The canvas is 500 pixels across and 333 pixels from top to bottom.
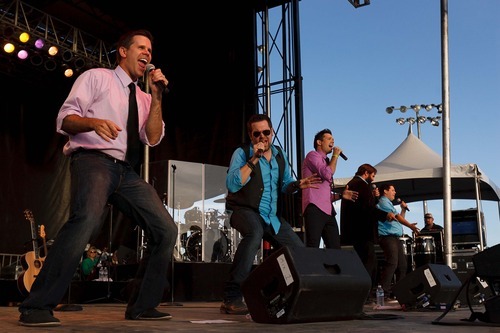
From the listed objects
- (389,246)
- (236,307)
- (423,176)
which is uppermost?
(423,176)

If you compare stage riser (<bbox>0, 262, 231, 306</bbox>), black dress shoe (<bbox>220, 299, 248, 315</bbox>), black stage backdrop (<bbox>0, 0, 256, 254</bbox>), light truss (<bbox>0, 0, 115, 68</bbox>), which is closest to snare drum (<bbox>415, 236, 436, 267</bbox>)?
stage riser (<bbox>0, 262, 231, 306</bbox>)

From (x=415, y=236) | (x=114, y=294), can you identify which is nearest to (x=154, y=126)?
(x=114, y=294)

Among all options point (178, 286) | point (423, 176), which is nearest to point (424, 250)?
point (423, 176)

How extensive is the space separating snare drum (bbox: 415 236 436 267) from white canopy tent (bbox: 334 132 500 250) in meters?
1.48

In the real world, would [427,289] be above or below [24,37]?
below

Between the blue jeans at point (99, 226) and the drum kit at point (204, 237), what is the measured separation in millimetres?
6441

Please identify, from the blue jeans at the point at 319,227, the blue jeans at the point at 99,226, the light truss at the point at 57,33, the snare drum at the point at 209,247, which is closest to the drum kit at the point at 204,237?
the snare drum at the point at 209,247

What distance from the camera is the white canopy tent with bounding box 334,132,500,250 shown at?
10.2m

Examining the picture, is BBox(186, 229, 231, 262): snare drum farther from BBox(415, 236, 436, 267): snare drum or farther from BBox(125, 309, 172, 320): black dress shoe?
BBox(125, 309, 172, 320): black dress shoe

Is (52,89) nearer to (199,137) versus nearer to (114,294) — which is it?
(199,137)

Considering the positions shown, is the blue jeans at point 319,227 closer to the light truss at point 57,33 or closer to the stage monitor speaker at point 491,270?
the stage monitor speaker at point 491,270

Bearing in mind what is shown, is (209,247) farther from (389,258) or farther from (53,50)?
(53,50)

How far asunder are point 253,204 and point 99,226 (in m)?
1.39

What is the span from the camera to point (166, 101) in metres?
12.8
